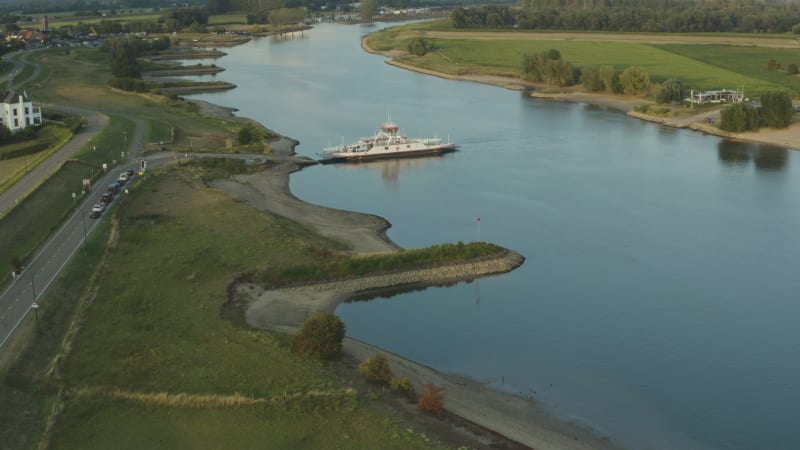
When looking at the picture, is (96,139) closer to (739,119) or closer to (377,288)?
(377,288)

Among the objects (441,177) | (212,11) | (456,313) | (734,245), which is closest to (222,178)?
(441,177)

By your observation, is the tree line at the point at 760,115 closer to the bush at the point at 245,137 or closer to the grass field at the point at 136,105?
the bush at the point at 245,137

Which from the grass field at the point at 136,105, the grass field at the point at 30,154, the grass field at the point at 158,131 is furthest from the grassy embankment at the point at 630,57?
the grass field at the point at 30,154

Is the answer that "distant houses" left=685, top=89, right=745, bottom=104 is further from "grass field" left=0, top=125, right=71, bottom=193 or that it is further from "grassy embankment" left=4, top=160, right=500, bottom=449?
"grassy embankment" left=4, top=160, right=500, bottom=449

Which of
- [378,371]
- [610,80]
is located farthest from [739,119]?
[378,371]

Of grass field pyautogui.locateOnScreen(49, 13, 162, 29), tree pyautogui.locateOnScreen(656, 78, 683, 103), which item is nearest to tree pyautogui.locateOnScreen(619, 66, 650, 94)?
tree pyautogui.locateOnScreen(656, 78, 683, 103)
